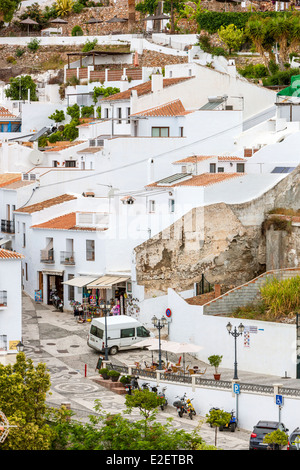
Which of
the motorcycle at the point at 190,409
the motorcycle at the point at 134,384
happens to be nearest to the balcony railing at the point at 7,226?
the motorcycle at the point at 134,384

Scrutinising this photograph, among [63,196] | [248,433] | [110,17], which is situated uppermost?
[110,17]

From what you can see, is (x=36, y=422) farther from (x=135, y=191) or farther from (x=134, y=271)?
(x=135, y=191)

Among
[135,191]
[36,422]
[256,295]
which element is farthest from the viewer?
[135,191]

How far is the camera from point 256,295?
184 feet

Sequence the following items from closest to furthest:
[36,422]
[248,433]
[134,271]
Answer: [36,422] < [248,433] < [134,271]

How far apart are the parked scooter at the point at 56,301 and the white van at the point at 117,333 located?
923 cm

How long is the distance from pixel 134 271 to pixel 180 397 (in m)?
13.8

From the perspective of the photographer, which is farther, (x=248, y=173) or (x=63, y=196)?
(x=63, y=196)

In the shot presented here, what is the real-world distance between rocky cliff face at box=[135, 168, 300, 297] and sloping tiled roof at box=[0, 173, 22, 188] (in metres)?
17.5

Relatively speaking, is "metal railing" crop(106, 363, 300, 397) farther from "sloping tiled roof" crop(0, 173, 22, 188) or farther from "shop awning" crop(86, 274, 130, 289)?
"sloping tiled roof" crop(0, 173, 22, 188)

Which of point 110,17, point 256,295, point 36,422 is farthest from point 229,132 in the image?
point 110,17

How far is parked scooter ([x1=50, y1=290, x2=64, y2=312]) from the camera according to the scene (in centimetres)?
6364

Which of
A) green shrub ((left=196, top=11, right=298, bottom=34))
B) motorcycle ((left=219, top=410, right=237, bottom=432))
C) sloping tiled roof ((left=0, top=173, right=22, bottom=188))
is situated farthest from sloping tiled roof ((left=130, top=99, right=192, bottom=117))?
motorcycle ((left=219, top=410, right=237, bottom=432))

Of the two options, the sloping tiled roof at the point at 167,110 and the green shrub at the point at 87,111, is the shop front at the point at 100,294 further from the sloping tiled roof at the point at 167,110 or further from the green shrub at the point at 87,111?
the green shrub at the point at 87,111
